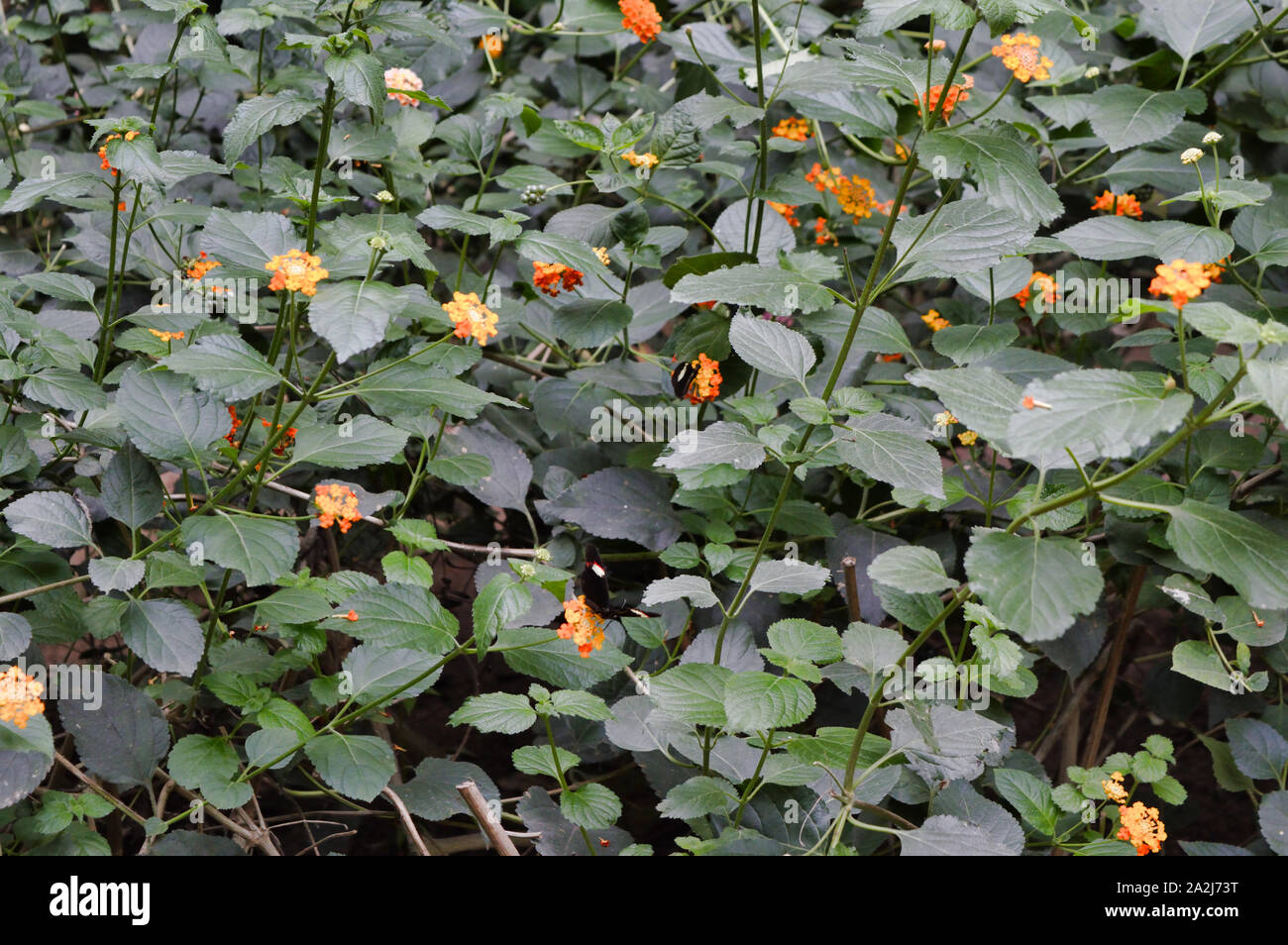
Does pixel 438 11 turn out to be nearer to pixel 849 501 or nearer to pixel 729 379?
pixel 729 379

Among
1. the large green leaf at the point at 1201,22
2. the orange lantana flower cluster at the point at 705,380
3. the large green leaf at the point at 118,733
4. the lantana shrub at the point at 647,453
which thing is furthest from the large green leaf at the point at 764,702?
the large green leaf at the point at 1201,22

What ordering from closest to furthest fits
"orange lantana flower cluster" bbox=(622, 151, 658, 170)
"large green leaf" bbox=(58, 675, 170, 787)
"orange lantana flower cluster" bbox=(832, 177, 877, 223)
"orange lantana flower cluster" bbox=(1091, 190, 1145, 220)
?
"large green leaf" bbox=(58, 675, 170, 787)
"orange lantana flower cluster" bbox=(622, 151, 658, 170)
"orange lantana flower cluster" bbox=(1091, 190, 1145, 220)
"orange lantana flower cluster" bbox=(832, 177, 877, 223)

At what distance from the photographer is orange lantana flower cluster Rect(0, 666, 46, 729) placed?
1.05 meters

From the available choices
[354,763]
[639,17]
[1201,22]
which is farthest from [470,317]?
[1201,22]

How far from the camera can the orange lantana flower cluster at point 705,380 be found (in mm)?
1694

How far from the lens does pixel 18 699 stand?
3.49 ft

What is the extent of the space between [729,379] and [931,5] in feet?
2.53

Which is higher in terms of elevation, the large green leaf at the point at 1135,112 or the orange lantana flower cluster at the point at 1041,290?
the large green leaf at the point at 1135,112

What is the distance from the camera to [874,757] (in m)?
1.38

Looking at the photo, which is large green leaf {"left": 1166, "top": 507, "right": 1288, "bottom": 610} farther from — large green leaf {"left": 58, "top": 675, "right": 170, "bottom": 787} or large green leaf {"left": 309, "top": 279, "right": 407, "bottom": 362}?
large green leaf {"left": 58, "top": 675, "right": 170, "bottom": 787}

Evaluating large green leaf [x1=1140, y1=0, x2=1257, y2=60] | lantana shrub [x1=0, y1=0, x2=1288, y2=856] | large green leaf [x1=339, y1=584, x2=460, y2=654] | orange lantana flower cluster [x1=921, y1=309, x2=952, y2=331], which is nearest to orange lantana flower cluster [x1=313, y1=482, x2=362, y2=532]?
lantana shrub [x1=0, y1=0, x2=1288, y2=856]

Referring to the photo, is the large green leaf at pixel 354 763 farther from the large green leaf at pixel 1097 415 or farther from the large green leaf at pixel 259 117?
the large green leaf at pixel 1097 415

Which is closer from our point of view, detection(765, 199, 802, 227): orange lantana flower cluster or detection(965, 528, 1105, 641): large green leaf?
detection(965, 528, 1105, 641): large green leaf

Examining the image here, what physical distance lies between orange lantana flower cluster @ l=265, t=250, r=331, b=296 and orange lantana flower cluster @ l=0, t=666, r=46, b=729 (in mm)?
487
